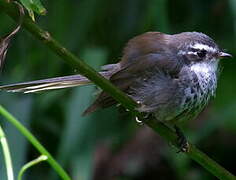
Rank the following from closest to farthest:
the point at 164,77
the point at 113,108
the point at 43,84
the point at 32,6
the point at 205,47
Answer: the point at 32,6, the point at 43,84, the point at 164,77, the point at 205,47, the point at 113,108

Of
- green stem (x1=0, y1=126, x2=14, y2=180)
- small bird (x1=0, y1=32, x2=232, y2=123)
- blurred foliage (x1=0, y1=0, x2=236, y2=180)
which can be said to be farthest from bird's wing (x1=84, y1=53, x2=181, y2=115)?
green stem (x1=0, y1=126, x2=14, y2=180)

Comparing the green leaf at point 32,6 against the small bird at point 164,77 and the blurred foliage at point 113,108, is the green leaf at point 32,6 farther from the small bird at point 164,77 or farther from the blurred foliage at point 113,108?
the blurred foliage at point 113,108

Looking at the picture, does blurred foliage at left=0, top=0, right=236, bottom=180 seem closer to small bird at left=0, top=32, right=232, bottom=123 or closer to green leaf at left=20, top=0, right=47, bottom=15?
small bird at left=0, top=32, right=232, bottom=123

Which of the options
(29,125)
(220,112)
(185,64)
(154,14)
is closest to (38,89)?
(185,64)

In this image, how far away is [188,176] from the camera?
4.68m

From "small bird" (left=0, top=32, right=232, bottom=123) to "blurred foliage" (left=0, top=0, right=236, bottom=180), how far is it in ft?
2.70

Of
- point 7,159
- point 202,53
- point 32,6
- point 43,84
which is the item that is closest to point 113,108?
point 202,53

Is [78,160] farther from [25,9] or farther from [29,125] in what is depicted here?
[25,9]

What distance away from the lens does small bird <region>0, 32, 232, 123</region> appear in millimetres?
3268

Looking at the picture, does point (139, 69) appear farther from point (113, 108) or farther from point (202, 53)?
point (113, 108)

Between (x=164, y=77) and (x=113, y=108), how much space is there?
1380 millimetres

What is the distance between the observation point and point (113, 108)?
4.67 meters

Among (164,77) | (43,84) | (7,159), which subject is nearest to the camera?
(7,159)

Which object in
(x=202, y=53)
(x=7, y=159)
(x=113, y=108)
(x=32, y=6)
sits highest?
(x=32, y=6)
